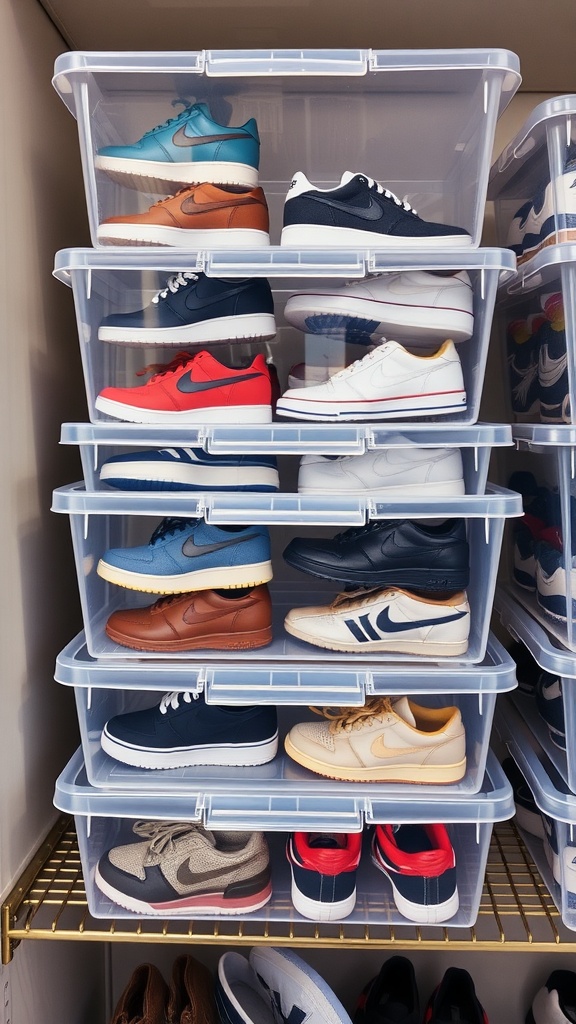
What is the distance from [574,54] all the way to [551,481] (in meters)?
0.60

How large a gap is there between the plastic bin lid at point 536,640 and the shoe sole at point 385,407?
0.30m

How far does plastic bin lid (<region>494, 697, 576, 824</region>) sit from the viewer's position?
2.80 feet

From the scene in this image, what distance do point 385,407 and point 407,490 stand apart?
0.34 feet

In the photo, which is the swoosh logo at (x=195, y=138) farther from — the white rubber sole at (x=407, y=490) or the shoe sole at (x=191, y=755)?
the shoe sole at (x=191, y=755)

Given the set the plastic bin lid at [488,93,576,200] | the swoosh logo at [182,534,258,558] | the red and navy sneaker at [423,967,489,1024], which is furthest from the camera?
the red and navy sneaker at [423,967,489,1024]

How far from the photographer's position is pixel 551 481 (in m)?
0.96

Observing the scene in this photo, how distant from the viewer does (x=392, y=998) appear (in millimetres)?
1140

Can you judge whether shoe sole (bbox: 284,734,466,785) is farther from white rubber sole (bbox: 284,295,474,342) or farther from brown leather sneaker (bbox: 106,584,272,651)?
white rubber sole (bbox: 284,295,474,342)

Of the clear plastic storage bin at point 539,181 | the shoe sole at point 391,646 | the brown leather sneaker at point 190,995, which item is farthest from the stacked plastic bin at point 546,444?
the brown leather sneaker at point 190,995

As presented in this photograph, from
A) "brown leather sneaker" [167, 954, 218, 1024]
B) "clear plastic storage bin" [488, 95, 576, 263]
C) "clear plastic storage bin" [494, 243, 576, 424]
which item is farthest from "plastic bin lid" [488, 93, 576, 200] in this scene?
"brown leather sneaker" [167, 954, 218, 1024]

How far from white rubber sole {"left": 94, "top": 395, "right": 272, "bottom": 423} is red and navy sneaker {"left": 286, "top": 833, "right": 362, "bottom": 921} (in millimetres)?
518

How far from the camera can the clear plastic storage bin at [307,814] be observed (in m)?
0.85

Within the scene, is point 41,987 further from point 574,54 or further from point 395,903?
point 574,54

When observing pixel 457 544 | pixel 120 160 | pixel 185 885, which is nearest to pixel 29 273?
pixel 120 160
